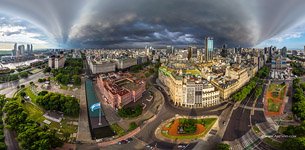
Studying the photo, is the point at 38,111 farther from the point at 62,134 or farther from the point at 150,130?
the point at 150,130

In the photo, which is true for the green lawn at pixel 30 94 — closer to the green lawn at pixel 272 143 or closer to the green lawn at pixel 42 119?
the green lawn at pixel 42 119

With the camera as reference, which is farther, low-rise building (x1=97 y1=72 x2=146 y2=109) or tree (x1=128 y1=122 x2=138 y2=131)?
low-rise building (x1=97 y1=72 x2=146 y2=109)

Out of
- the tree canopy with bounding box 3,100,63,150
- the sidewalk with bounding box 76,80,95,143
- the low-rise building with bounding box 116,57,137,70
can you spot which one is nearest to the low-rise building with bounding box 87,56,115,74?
the low-rise building with bounding box 116,57,137,70

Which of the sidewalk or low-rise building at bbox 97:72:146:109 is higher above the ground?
low-rise building at bbox 97:72:146:109

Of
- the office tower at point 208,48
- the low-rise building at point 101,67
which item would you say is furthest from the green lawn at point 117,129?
the office tower at point 208,48

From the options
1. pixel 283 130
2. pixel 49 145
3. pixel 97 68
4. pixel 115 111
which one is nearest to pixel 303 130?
pixel 283 130

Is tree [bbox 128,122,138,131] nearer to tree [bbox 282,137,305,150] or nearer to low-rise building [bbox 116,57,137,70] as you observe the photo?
tree [bbox 282,137,305,150]
